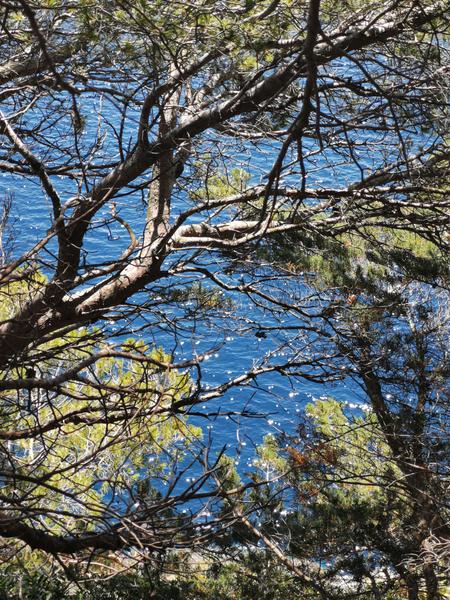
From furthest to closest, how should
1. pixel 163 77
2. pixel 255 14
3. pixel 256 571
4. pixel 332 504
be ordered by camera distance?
pixel 332 504 < pixel 256 571 < pixel 163 77 < pixel 255 14

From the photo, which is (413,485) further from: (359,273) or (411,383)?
(359,273)

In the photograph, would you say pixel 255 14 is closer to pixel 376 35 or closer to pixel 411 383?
pixel 376 35

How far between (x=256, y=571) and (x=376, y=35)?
14.4ft

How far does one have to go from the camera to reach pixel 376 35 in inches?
173

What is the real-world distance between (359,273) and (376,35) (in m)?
3.16

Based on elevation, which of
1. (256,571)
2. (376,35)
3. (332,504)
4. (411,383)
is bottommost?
(256,571)

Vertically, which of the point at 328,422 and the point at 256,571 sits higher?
the point at 328,422

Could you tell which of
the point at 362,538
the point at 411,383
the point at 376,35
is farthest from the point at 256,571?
the point at 376,35

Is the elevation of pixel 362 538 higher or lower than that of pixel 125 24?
lower

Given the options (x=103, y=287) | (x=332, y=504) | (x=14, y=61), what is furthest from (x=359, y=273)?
(x=14, y=61)

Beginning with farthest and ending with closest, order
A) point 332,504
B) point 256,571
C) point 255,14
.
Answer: point 332,504
point 256,571
point 255,14

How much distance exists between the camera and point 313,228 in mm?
5277

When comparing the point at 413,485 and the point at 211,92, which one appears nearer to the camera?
the point at 211,92

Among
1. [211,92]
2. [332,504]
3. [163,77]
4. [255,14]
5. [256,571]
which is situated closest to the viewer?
[255,14]
